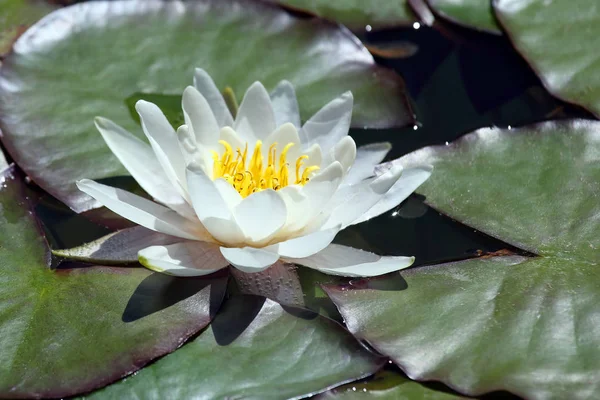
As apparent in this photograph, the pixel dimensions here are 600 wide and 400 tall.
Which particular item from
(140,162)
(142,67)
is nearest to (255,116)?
(140,162)

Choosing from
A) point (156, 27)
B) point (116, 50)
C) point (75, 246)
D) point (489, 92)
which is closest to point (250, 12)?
point (156, 27)

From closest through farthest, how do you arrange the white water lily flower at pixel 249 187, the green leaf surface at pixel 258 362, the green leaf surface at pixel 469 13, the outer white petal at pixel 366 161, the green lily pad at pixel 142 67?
1. the green leaf surface at pixel 258 362
2. the white water lily flower at pixel 249 187
3. the outer white petal at pixel 366 161
4. the green lily pad at pixel 142 67
5. the green leaf surface at pixel 469 13

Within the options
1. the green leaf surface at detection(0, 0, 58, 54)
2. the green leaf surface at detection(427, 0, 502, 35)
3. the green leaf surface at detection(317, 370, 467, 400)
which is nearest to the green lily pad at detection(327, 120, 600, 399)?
the green leaf surface at detection(317, 370, 467, 400)

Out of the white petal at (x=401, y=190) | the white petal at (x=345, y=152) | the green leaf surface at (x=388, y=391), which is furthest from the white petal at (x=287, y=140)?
the green leaf surface at (x=388, y=391)

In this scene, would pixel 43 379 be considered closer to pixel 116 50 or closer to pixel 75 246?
pixel 75 246

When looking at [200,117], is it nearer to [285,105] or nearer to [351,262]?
[285,105]

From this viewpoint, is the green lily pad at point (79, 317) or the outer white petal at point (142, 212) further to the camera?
the outer white petal at point (142, 212)

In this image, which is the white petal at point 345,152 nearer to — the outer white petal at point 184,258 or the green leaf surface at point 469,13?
the outer white petal at point 184,258

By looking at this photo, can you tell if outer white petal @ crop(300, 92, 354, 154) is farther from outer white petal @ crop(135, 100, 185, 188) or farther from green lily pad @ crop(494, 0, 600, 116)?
green lily pad @ crop(494, 0, 600, 116)
